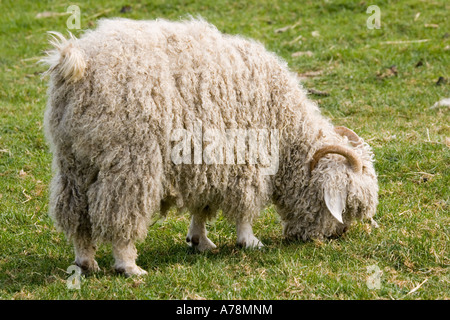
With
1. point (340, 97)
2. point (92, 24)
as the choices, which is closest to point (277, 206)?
point (340, 97)

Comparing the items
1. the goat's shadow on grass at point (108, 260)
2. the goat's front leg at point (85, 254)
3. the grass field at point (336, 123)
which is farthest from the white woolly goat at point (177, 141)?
the grass field at point (336, 123)

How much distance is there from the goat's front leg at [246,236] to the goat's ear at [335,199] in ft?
2.32

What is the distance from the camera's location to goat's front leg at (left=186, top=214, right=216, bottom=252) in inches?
234

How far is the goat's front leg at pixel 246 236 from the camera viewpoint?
585 centimetres

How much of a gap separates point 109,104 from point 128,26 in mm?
822

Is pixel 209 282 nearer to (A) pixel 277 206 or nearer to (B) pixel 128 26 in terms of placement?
(A) pixel 277 206

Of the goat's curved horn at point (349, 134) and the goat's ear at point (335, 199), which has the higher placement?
the goat's curved horn at point (349, 134)

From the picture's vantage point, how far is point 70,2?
49.0ft

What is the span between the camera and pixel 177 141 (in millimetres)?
5109

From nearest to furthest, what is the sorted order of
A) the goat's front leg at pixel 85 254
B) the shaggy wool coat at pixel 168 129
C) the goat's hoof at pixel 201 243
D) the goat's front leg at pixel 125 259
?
the shaggy wool coat at pixel 168 129 < the goat's front leg at pixel 125 259 < the goat's front leg at pixel 85 254 < the goat's hoof at pixel 201 243

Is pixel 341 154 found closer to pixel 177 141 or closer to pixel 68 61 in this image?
pixel 177 141

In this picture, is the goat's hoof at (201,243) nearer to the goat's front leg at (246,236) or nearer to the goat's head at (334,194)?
the goat's front leg at (246,236)

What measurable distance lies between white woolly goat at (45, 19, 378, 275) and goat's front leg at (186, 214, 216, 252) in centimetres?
1

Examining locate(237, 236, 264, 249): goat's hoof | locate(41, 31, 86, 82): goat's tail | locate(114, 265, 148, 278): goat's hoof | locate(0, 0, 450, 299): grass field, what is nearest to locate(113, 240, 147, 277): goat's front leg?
Answer: locate(114, 265, 148, 278): goat's hoof
